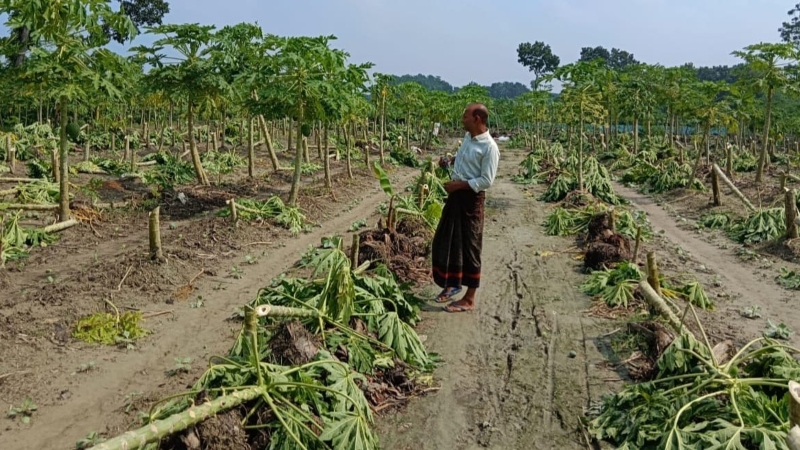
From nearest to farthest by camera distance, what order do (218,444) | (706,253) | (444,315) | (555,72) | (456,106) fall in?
(218,444), (444,315), (706,253), (555,72), (456,106)

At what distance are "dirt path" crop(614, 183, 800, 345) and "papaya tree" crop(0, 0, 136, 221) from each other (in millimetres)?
8765

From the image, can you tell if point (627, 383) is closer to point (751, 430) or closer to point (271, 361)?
point (751, 430)

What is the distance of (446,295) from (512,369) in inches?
68.8

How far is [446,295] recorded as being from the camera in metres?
7.05

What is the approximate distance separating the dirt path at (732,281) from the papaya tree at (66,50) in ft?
28.8

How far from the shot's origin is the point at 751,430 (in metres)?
3.54

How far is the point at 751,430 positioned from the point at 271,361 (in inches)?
122

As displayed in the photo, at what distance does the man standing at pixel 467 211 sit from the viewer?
6.44 m

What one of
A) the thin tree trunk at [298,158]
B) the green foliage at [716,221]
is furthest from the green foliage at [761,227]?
the thin tree trunk at [298,158]

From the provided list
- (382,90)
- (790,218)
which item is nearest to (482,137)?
(790,218)

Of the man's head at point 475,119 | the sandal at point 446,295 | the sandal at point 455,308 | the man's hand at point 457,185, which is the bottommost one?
the sandal at point 455,308

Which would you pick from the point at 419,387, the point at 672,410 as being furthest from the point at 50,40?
the point at 672,410

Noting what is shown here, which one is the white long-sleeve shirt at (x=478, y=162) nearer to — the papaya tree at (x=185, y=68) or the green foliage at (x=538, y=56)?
the papaya tree at (x=185, y=68)

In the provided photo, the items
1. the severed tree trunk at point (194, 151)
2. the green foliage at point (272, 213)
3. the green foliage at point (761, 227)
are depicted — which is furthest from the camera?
the severed tree trunk at point (194, 151)
